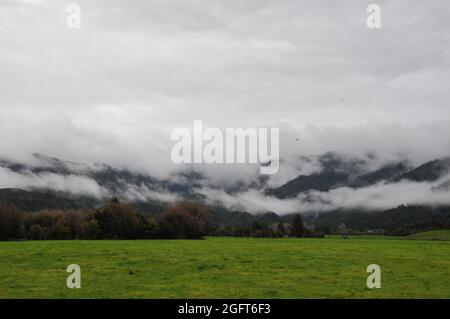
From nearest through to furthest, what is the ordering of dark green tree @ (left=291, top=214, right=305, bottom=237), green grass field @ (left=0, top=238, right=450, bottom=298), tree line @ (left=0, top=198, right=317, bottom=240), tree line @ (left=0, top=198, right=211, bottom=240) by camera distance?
green grass field @ (left=0, top=238, right=450, bottom=298)
tree line @ (left=0, top=198, right=211, bottom=240)
tree line @ (left=0, top=198, right=317, bottom=240)
dark green tree @ (left=291, top=214, right=305, bottom=237)

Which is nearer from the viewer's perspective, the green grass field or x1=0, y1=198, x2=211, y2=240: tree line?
the green grass field

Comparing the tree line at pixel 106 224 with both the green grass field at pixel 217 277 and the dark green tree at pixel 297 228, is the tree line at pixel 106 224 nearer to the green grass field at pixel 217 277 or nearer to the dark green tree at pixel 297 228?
the dark green tree at pixel 297 228

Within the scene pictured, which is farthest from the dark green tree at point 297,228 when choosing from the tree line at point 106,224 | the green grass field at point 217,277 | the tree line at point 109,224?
the green grass field at point 217,277

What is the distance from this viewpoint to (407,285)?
1307 inches

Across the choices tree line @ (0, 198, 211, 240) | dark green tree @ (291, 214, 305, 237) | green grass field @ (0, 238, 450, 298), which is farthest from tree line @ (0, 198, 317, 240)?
green grass field @ (0, 238, 450, 298)

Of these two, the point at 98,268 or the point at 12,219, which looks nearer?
the point at 98,268

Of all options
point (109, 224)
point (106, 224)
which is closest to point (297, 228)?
point (109, 224)

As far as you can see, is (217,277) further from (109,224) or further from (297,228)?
(297,228)

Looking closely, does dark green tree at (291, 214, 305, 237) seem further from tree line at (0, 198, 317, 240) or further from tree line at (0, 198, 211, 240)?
tree line at (0, 198, 211, 240)

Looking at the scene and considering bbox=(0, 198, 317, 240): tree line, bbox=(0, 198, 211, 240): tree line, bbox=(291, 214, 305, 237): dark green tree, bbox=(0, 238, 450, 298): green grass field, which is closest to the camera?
bbox=(0, 238, 450, 298): green grass field

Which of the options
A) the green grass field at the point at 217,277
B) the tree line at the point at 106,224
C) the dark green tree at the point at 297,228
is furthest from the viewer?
the dark green tree at the point at 297,228
